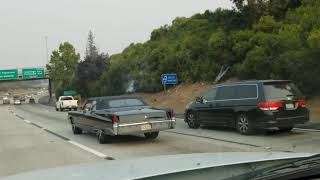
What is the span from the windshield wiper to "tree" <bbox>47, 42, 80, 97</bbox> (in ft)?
315

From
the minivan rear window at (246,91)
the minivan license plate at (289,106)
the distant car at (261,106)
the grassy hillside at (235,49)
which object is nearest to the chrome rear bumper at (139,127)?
the distant car at (261,106)

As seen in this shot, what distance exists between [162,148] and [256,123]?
3264mm

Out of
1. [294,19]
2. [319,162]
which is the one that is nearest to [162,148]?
[319,162]

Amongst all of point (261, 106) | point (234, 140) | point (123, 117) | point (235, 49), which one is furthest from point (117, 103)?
point (235, 49)

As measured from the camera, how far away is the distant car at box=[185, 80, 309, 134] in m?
16.9

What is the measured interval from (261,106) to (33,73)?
87693 mm

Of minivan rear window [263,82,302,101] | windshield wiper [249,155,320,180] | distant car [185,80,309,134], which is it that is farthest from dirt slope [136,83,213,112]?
windshield wiper [249,155,320,180]

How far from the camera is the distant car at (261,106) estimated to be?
16.9 metres

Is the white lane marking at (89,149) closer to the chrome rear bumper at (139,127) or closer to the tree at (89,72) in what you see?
the chrome rear bumper at (139,127)

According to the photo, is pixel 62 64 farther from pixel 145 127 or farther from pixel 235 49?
pixel 145 127

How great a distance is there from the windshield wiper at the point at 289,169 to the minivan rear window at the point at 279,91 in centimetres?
1376

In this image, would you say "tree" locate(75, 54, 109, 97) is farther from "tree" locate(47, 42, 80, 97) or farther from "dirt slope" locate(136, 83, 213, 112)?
"dirt slope" locate(136, 83, 213, 112)

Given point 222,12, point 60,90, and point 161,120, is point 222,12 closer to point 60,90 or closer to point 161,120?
point 161,120

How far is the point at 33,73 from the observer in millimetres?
101125
